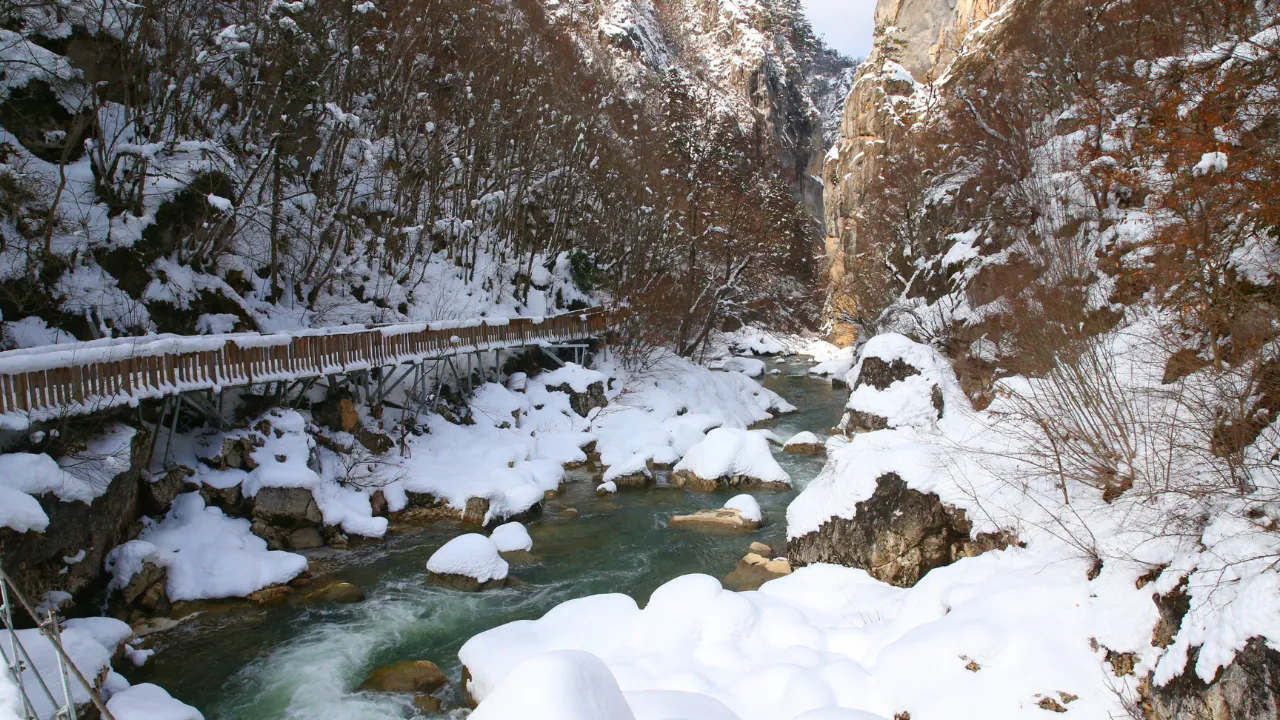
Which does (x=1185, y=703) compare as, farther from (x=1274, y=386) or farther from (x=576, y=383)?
(x=576, y=383)

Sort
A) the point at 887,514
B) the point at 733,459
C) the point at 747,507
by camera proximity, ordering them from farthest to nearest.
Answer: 1. the point at 733,459
2. the point at 747,507
3. the point at 887,514

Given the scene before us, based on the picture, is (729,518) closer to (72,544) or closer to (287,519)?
(287,519)

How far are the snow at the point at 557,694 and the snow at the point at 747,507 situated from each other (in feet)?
32.9

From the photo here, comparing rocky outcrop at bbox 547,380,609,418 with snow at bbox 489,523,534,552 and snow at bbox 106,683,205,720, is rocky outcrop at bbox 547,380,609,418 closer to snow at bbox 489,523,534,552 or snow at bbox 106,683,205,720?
snow at bbox 489,523,534,552

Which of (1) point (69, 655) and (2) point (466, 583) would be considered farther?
(2) point (466, 583)

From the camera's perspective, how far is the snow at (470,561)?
38.0 ft

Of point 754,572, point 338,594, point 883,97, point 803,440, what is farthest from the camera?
point 883,97

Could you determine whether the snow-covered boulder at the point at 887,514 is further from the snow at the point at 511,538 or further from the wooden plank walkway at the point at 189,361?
the wooden plank walkway at the point at 189,361

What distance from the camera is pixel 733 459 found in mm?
17641

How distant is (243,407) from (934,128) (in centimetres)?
3048

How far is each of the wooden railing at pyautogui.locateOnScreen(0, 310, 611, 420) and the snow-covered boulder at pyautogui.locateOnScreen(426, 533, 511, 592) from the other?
522cm

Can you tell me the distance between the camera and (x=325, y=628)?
10195mm

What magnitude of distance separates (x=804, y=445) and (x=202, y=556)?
15.0 meters

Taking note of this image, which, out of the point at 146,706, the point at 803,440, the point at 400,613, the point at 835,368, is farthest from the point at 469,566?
the point at 835,368
